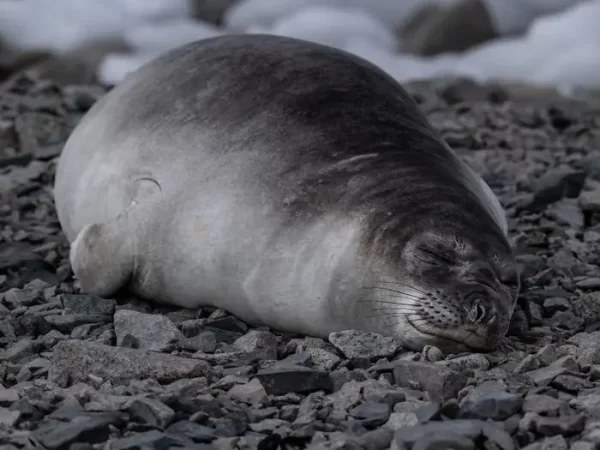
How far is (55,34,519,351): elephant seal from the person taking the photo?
13.5ft

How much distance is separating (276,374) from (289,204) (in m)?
0.90

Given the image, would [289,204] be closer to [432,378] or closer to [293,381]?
[293,381]

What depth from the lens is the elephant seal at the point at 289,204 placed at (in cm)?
411

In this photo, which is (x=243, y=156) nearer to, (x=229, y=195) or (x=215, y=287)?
(x=229, y=195)

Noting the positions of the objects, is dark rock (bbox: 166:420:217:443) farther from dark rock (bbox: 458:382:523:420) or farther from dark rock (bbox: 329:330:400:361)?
dark rock (bbox: 329:330:400:361)

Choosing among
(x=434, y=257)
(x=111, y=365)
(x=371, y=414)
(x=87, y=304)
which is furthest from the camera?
(x=87, y=304)

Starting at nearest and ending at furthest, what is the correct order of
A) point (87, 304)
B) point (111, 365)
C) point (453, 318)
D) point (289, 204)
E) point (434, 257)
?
point (111, 365)
point (453, 318)
point (434, 257)
point (289, 204)
point (87, 304)

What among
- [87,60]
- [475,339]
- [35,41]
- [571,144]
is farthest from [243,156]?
[35,41]

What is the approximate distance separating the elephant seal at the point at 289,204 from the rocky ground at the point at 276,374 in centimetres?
12

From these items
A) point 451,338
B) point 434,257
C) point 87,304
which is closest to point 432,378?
point 451,338

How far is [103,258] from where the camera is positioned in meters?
4.71

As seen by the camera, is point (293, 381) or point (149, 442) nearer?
point (149, 442)

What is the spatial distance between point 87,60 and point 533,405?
8.60m

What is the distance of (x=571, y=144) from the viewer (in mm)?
8023
